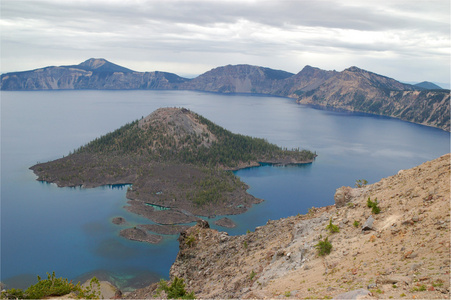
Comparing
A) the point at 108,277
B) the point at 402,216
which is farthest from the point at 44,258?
the point at 402,216

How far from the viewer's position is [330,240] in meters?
28.9

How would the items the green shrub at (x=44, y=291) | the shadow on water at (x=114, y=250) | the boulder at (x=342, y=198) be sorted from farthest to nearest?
the shadow on water at (x=114, y=250), the boulder at (x=342, y=198), the green shrub at (x=44, y=291)

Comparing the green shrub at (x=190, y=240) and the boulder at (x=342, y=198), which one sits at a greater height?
the boulder at (x=342, y=198)

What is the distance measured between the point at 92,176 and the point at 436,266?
12367 centimetres

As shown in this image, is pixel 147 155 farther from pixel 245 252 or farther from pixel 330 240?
pixel 330 240

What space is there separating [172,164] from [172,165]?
76.0 inches

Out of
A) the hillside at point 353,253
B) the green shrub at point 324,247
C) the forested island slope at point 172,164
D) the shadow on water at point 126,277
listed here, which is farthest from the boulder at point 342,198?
the forested island slope at point 172,164

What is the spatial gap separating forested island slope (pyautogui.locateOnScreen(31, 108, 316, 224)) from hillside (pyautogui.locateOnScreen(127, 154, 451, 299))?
57.2 m

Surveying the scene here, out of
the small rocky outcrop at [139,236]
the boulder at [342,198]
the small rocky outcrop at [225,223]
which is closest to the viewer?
the boulder at [342,198]

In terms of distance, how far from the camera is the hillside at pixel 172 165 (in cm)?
10206

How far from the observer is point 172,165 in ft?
436

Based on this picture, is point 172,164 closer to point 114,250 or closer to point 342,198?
point 114,250

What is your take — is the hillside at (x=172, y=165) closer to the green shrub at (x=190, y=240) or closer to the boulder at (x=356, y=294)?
the green shrub at (x=190, y=240)

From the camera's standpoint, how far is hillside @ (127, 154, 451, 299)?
1920 centimetres
